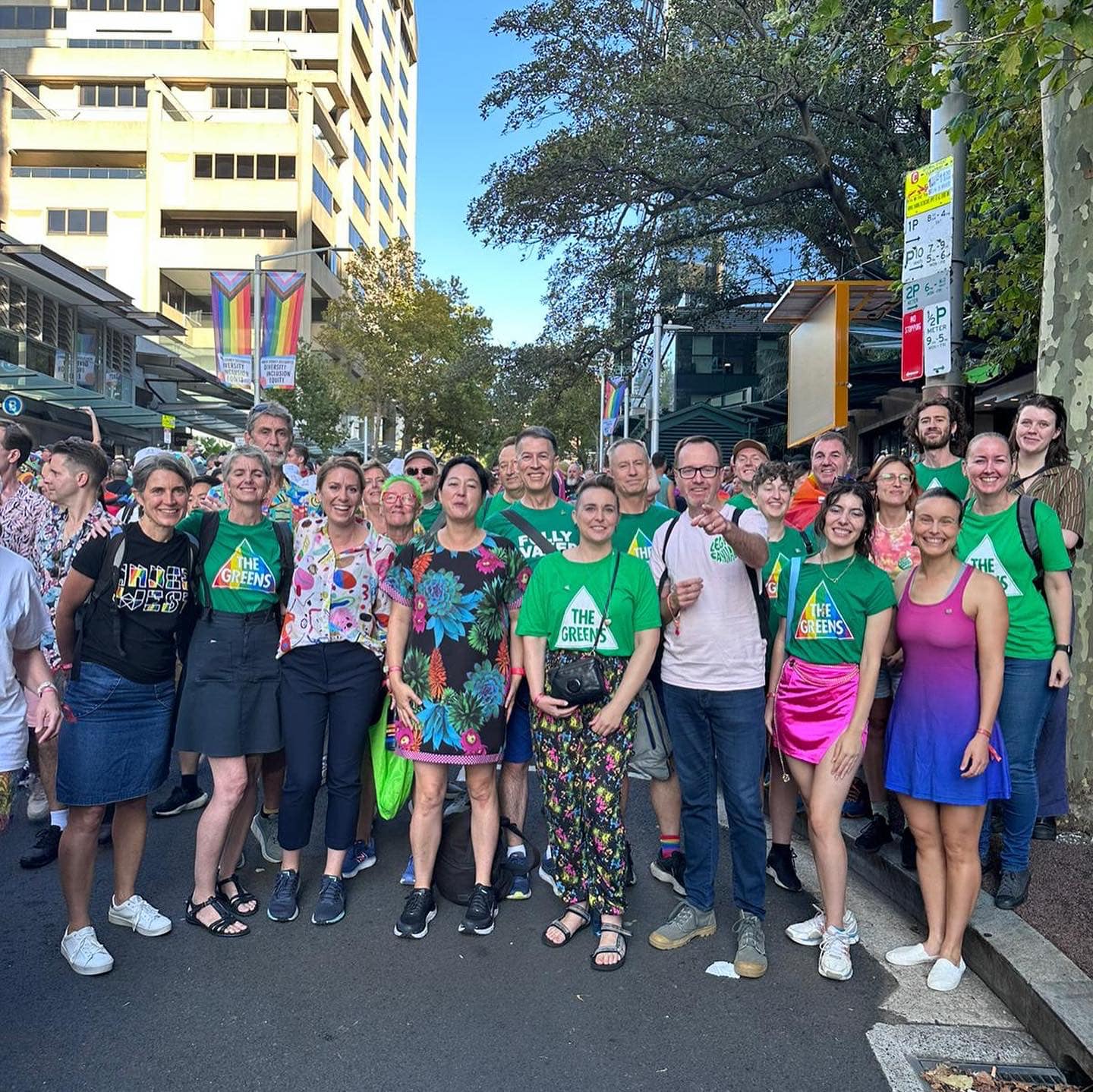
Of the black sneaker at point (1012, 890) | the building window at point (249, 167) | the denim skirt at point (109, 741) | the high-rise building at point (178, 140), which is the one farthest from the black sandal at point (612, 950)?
the building window at point (249, 167)

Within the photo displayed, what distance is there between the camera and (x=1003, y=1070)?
305 cm

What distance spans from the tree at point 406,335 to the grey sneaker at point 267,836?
25034 mm

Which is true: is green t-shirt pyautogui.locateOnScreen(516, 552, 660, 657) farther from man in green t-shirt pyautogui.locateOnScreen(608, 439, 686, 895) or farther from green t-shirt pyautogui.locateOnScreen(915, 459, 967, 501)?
green t-shirt pyautogui.locateOnScreen(915, 459, 967, 501)

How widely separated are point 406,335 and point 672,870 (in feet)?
90.5

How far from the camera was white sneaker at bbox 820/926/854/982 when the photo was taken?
12.0 feet

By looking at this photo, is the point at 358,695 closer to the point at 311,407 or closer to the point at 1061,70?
the point at 1061,70

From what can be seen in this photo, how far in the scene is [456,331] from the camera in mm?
30641

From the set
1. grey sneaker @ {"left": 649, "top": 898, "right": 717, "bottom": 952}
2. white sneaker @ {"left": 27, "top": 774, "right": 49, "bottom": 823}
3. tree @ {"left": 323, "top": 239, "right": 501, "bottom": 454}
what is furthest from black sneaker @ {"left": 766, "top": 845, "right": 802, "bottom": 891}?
tree @ {"left": 323, "top": 239, "right": 501, "bottom": 454}

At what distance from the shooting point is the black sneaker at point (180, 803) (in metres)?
5.59

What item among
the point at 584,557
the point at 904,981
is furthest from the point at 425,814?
the point at 904,981

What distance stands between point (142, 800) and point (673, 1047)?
241 cm

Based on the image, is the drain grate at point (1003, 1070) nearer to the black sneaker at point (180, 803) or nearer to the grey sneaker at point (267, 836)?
the grey sneaker at point (267, 836)

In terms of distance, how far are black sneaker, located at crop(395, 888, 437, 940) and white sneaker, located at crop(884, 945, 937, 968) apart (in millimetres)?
1962

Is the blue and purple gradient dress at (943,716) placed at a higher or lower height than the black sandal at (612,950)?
higher
